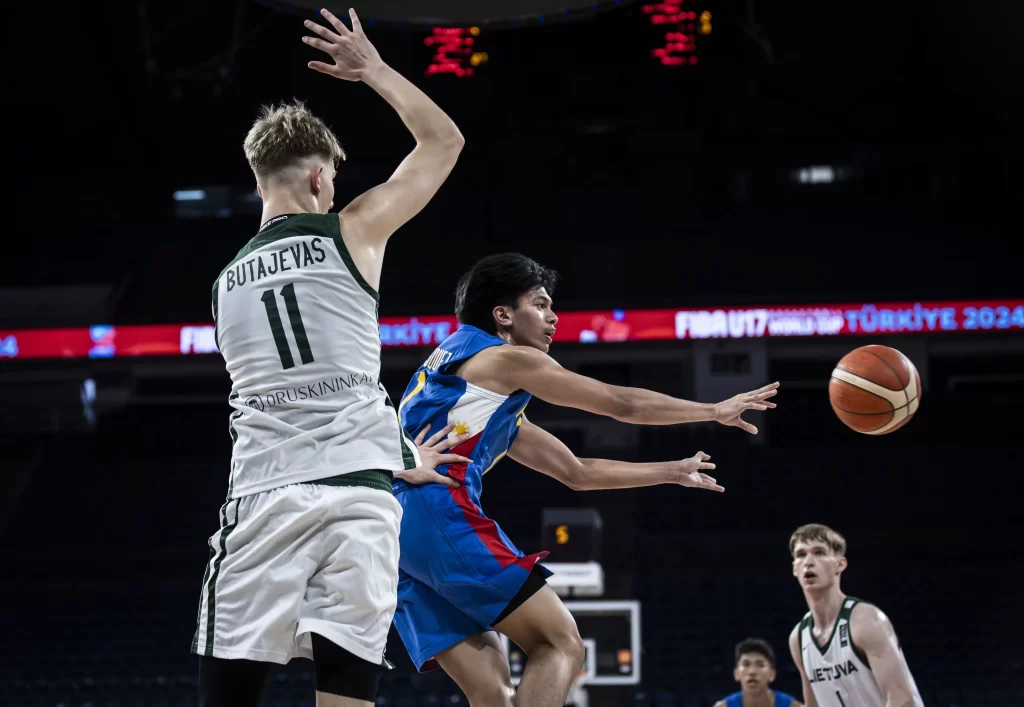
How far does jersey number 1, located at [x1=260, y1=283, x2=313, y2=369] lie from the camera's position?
2.56 m

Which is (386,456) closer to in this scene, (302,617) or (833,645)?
(302,617)

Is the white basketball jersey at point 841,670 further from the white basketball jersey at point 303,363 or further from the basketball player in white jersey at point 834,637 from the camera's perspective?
the white basketball jersey at point 303,363

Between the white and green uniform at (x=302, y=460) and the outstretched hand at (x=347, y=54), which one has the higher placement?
the outstretched hand at (x=347, y=54)

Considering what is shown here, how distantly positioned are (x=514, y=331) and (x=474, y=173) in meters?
17.2

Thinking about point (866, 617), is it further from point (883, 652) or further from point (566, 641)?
point (566, 641)

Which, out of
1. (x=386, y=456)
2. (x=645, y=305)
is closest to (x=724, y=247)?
(x=645, y=305)

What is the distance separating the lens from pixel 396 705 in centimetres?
1326

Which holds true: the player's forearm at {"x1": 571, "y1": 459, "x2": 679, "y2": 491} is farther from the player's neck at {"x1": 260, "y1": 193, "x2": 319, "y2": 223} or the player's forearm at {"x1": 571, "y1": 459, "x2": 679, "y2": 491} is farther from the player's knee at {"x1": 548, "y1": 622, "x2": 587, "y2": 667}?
the player's neck at {"x1": 260, "y1": 193, "x2": 319, "y2": 223}

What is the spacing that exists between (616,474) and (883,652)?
2.08 meters

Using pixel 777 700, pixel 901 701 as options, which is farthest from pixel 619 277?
pixel 901 701

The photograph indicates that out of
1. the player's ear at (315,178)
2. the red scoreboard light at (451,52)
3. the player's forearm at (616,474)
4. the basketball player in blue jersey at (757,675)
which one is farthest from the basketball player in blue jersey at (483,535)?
the red scoreboard light at (451,52)

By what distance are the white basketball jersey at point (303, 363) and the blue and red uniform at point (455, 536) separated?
968 millimetres

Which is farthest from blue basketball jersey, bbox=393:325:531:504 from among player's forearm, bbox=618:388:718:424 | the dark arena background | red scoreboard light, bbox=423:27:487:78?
red scoreboard light, bbox=423:27:487:78

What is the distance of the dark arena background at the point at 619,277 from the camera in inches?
631
